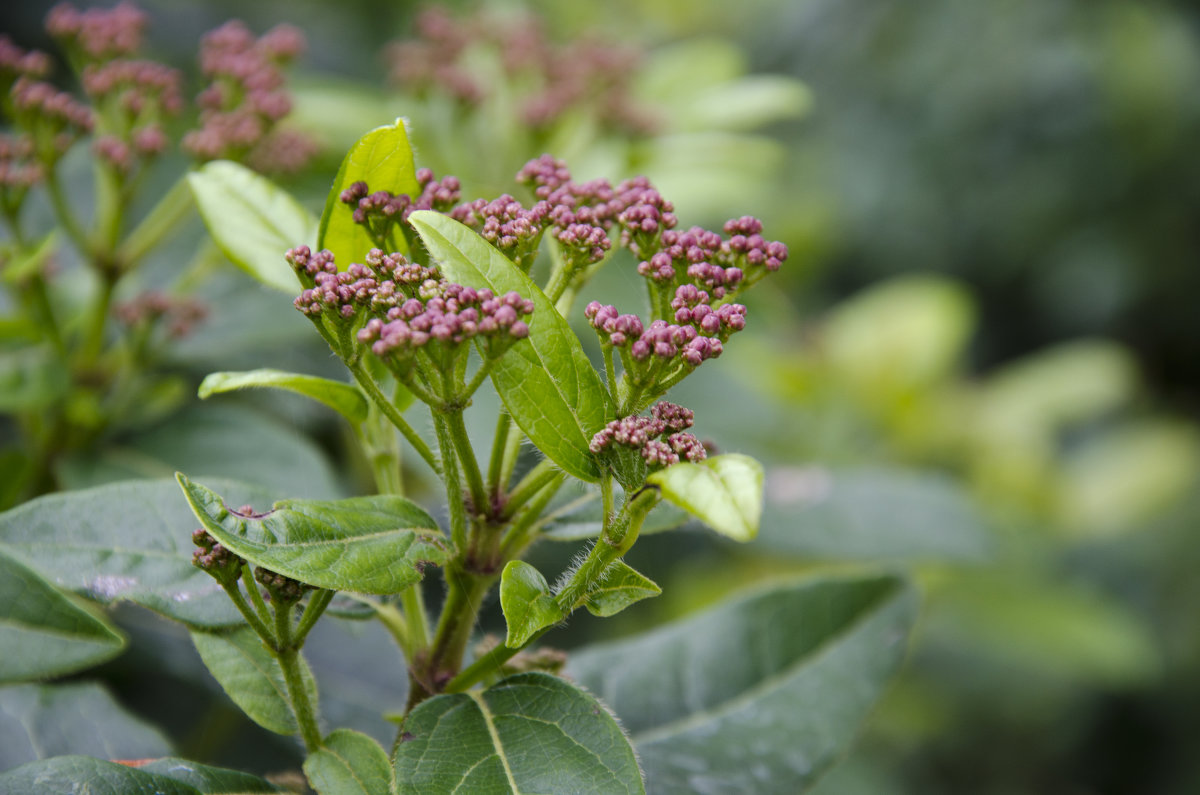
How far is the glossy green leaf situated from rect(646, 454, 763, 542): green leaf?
1.15 feet

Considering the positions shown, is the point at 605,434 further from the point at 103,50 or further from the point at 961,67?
the point at 961,67

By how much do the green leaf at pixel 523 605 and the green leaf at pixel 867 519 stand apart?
1.35 meters

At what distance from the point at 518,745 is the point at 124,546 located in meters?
0.60

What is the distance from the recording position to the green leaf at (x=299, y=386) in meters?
1.12

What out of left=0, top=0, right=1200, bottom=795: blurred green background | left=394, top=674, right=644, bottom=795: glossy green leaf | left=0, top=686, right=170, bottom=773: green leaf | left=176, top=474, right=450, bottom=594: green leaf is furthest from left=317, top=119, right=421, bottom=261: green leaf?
Result: left=0, top=0, right=1200, bottom=795: blurred green background

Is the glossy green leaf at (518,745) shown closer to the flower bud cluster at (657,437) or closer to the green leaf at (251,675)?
the green leaf at (251,675)

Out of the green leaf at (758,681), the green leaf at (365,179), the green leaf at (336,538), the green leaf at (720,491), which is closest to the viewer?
the green leaf at (720,491)

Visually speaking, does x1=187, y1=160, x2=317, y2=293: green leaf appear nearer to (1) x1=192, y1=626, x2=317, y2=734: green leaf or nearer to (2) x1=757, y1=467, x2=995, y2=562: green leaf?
(1) x1=192, y1=626, x2=317, y2=734: green leaf

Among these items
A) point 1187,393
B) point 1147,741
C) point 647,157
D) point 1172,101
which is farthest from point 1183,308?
point 647,157

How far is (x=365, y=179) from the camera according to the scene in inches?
49.8

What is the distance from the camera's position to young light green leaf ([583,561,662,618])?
116 cm

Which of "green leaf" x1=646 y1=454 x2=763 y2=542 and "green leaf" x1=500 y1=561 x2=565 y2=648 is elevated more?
"green leaf" x1=646 y1=454 x2=763 y2=542

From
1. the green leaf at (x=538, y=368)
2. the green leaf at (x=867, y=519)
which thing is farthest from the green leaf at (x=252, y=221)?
the green leaf at (x=867, y=519)

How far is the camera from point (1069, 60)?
6.16 meters
